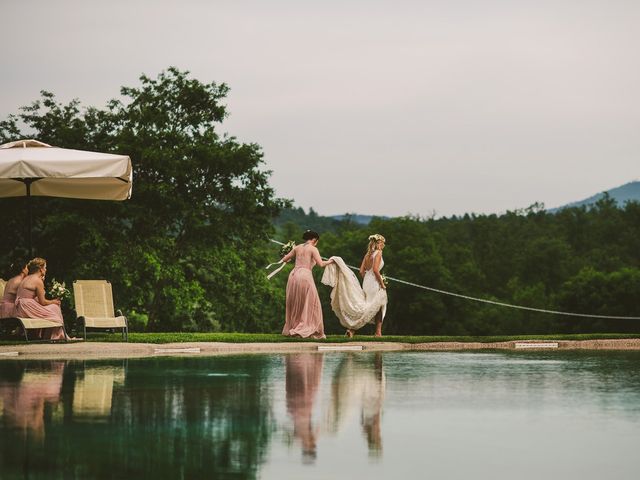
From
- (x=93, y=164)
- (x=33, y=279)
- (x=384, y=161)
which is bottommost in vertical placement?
(x=33, y=279)

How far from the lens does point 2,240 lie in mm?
29109

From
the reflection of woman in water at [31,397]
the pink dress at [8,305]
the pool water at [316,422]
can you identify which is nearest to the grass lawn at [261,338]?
the pink dress at [8,305]

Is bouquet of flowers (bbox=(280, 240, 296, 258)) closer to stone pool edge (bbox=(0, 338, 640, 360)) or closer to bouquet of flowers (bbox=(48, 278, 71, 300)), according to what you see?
stone pool edge (bbox=(0, 338, 640, 360))

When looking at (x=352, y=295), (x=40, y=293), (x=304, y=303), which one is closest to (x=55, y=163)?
(x=40, y=293)

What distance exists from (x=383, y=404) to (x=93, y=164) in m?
9.79

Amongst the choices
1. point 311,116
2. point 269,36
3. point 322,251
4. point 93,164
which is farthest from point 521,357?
point 322,251

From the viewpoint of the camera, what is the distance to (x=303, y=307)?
71.6 feet

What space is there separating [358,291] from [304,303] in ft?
6.25

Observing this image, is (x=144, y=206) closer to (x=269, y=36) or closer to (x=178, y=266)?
(x=178, y=266)

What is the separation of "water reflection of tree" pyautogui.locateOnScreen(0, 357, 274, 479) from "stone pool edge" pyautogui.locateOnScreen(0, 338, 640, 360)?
417 cm

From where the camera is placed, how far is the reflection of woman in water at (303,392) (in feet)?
26.6

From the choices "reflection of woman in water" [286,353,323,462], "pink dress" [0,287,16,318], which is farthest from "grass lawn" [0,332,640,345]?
"reflection of woman in water" [286,353,323,462]

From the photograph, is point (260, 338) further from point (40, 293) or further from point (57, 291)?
point (40, 293)

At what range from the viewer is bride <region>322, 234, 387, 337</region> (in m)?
23.0
